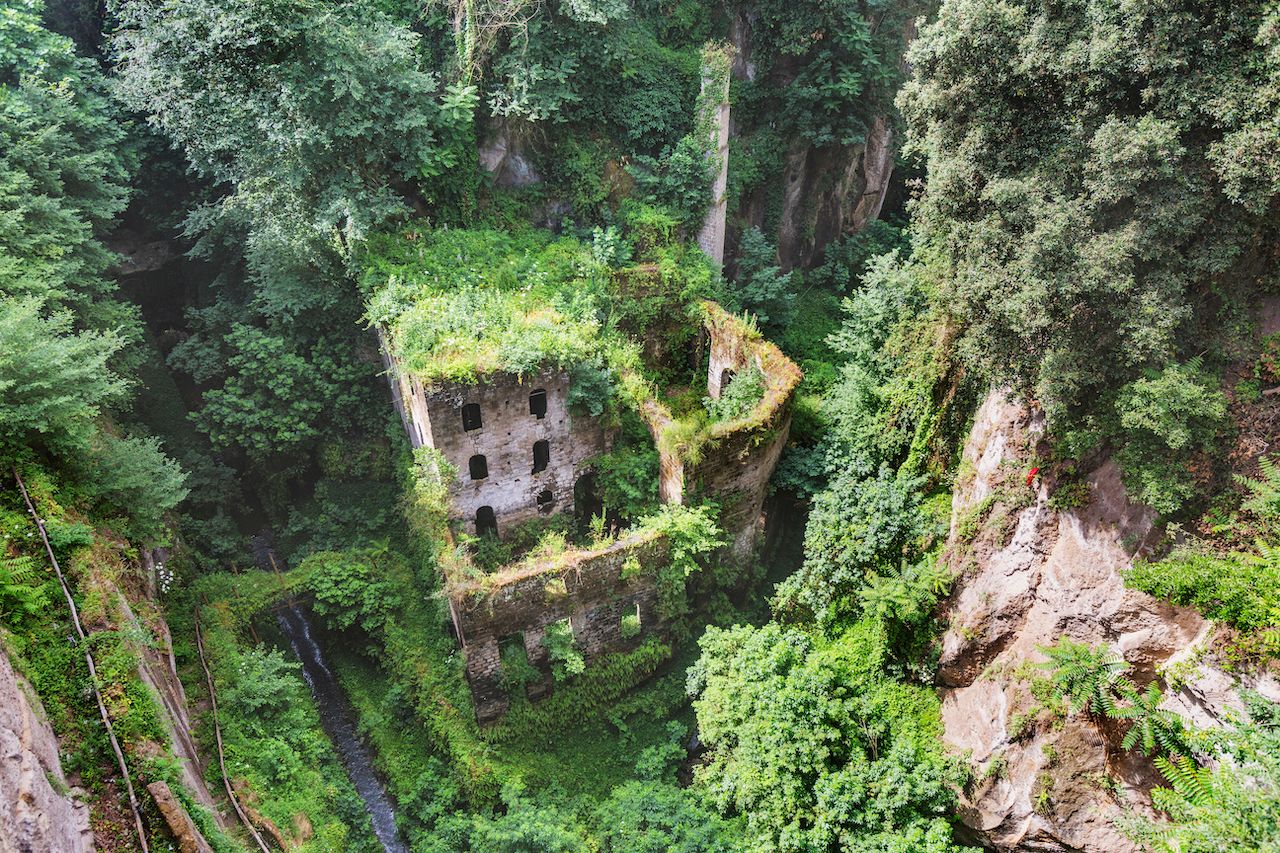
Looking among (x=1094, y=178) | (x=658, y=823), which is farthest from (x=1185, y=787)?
(x=658, y=823)

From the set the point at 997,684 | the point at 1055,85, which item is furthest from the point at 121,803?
the point at 1055,85

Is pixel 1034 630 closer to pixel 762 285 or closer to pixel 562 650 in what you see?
pixel 562 650

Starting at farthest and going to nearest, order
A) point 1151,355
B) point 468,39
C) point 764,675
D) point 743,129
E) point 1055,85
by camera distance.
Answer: point 743,129, point 468,39, point 764,675, point 1055,85, point 1151,355

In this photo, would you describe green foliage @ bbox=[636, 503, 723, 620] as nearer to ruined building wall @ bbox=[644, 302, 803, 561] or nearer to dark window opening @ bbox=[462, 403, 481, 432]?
ruined building wall @ bbox=[644, 302, 803, 561]

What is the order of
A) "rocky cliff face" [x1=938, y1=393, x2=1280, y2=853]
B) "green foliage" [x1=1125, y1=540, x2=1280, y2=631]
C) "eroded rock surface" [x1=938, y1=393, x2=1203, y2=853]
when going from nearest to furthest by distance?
1. "green foliage" [x1=1125, y1=540, x2=1280, y2=631]
2. "rocky cliff face" [x1=938, y1=393, x2=1280, y2=853]
3. "eroded rock surface" [x1=938, y1=393, x2=1203, y2=853]

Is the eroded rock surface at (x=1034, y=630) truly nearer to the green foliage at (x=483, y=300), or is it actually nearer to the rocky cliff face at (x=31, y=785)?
the green foliage at (x=483, y=300)

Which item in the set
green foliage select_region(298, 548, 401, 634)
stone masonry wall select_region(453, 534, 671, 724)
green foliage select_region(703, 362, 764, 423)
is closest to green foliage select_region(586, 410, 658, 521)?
stone masonry wall select_region(453, 534, 671, 724)

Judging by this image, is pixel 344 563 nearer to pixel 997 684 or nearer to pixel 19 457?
pixel 19 457
